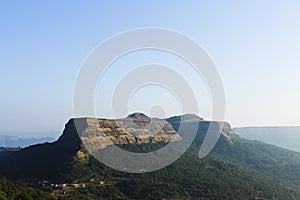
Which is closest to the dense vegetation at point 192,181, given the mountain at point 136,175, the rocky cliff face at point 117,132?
the mountain at point 136,175

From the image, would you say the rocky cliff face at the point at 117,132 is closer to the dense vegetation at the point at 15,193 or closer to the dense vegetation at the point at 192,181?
the dense vegetation at the point at 192,181

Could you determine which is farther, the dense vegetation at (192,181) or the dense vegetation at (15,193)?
the dense vegetation at (192,181)

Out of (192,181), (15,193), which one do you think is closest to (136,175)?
(192,181)

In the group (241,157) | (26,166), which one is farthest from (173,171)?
(241,157)

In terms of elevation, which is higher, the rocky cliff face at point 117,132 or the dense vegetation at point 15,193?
the rocky cliff face at point 117,132

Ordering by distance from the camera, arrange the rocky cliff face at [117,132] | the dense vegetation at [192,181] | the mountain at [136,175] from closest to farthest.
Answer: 1. the dense vegetation at [192,181]
2. the mountain at [136,175]
3. the rocky cliff face at [117,132]

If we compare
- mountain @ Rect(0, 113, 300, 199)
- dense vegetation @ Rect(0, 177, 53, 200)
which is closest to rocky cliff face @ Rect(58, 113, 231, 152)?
mountain @ Rect(0, 113, 300, 199)

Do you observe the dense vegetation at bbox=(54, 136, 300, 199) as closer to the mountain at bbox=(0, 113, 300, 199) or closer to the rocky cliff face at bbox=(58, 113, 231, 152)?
the mountain at bbox=(0, 113, 300, 199)

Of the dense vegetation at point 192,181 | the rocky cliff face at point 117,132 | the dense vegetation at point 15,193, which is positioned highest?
the rocky cliff face at point 117,132

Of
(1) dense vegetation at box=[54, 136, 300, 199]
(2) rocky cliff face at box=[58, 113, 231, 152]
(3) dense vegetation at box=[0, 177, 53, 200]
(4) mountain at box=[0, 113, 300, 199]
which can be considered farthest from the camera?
(2) rocky cliff face at box=[58, 113, 231, 152]
